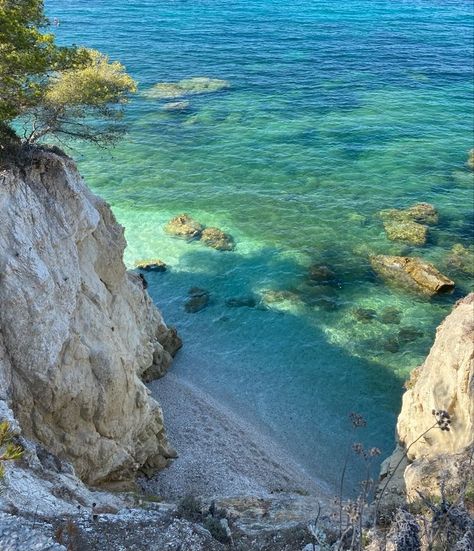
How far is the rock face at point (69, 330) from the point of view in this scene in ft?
53.0

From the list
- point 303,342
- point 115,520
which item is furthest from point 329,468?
point 115,520

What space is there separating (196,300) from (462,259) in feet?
59.4

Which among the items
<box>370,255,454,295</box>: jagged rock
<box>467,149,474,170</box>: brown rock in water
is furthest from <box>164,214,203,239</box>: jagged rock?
<box>467,149,474,170</box>: brown rock in water

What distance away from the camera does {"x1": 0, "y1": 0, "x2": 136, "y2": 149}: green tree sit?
56.5 feet

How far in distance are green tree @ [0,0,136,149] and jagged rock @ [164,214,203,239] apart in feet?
59.2

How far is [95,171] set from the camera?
50250 mm

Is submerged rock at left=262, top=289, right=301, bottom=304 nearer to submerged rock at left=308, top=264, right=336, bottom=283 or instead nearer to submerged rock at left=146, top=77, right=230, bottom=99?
submerged rock at left=308, top=264, right=336, bottom=283

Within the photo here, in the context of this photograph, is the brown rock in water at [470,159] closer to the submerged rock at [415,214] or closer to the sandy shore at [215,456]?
the submerged rock at [415,214]

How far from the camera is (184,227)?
4184 cm

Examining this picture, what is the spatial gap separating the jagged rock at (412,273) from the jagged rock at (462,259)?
1902 mm

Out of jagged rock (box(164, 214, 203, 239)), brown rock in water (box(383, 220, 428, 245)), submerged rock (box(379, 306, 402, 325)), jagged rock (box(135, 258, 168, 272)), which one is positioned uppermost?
brown rock in water (box(383, 220, 428, 245))

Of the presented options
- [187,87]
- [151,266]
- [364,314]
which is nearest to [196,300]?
[151,266]

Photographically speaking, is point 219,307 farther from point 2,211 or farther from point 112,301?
point 2,211

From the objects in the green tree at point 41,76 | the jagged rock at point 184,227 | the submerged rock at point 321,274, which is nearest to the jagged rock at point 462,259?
the submerged rock at point 321,274
